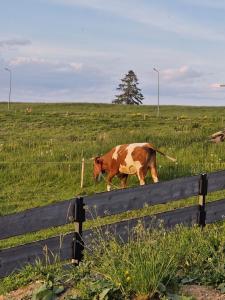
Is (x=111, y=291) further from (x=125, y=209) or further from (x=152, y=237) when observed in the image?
(x=125, y=209)

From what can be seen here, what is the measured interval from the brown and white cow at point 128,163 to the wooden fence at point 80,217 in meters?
9.23

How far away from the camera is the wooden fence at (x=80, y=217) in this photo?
24.2 ft

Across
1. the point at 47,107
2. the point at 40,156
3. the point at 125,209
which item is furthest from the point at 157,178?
the point at 47,107

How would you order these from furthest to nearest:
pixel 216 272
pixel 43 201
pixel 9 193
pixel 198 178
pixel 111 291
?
pixel 9 193, pixel 43 201, pixel 198 178, pixel 216 272, pixel 111 291

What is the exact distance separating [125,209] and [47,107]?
202ft

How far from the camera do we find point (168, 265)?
19.0ft

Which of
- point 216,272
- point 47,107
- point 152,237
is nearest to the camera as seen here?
point 216,272

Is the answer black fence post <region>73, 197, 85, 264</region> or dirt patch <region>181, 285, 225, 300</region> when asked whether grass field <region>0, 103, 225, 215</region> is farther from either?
dirt patch <region>181, 285, 225, 300</region>

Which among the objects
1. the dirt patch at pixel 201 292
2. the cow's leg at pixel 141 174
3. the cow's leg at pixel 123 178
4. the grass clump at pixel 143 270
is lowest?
the cow's leg at pixel 123 178

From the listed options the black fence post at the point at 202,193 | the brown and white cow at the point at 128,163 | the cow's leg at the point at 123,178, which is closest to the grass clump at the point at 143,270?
the black fence post at the point at 202,193

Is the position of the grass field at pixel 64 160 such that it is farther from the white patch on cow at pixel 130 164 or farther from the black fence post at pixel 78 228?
the black fence post at pixel 78 228

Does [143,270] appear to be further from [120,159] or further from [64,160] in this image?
[64,160]

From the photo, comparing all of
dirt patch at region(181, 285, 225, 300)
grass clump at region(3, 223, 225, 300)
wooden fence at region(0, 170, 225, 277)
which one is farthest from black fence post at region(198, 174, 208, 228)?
dirt patch at region(181, 285, 225, 300)

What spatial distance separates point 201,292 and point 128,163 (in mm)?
13704
